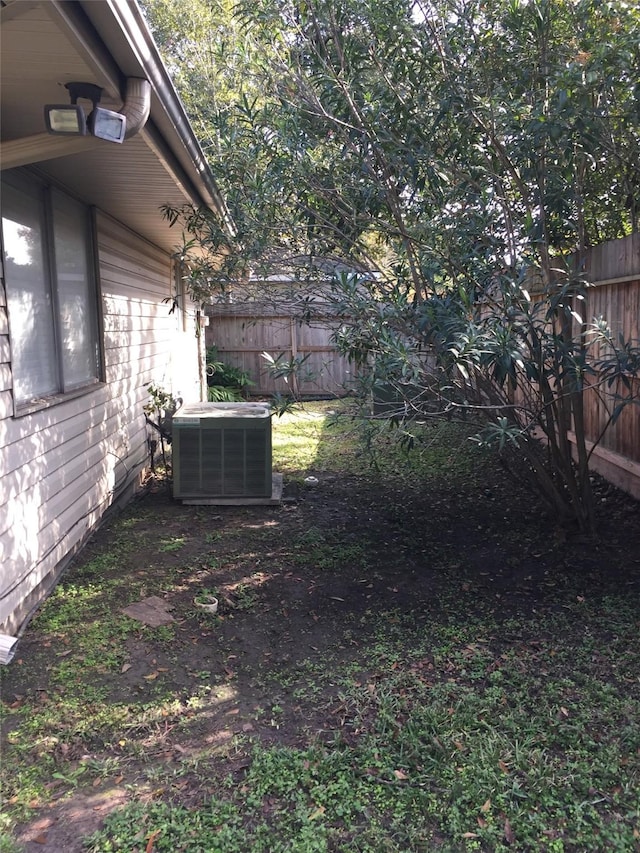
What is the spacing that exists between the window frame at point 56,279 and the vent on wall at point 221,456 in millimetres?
1002

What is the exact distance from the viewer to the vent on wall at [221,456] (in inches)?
245

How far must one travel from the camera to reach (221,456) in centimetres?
628

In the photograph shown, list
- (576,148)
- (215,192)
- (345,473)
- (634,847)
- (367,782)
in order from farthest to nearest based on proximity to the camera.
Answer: (345,473) < (215,192) < (576,148) < (367,782) < (634,847)

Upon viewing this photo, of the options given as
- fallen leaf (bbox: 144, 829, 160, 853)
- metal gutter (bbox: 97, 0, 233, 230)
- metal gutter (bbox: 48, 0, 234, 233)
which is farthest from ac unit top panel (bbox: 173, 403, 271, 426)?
fallen leaf (bbox: 144, 829, 160, 853)

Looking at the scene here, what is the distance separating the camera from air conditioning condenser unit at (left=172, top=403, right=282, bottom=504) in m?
6.23

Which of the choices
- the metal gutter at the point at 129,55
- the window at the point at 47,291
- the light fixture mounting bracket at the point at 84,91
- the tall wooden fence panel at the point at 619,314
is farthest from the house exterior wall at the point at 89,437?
the tall wooden fence panel at the point at 619,314

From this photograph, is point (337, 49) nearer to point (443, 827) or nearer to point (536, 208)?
point (536, 208)

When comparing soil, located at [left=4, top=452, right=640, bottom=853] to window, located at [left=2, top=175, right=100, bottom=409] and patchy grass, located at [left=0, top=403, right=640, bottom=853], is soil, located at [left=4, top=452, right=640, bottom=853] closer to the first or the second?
patchy grass, located at [left=0, top=403, right=640, bottom=853]


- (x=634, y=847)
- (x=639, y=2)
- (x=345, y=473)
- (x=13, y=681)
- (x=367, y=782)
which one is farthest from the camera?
(x=345, y=473)

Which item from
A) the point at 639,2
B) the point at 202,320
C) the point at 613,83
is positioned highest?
the point at 639,2

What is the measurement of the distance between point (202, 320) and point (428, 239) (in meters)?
7.69

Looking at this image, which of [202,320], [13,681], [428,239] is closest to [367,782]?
[13,681]

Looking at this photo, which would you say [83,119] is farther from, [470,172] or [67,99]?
[470,172]

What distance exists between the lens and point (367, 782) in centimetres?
249
